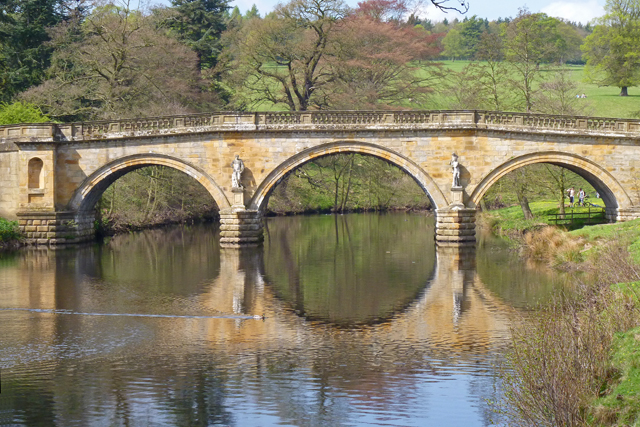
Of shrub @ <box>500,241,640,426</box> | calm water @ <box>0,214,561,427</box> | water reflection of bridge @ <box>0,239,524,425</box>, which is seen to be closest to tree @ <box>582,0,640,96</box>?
calm water @ <box>0,214,561,427</box>

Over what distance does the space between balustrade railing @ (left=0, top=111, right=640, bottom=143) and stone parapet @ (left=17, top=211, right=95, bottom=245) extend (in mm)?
3035

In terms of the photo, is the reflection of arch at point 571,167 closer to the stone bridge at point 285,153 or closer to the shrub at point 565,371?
the stone bridge at point 285,153

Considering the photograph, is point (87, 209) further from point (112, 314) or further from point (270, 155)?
point (112, 314)

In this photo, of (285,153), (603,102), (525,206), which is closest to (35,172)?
(285,153)

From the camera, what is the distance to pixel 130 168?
33781 mm

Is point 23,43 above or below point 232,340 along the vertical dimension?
above

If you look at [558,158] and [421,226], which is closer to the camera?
[558,158]

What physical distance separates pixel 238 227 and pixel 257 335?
49.9 feet

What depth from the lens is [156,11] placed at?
4975 cm

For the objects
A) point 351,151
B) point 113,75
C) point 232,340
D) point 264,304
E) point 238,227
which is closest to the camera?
point 232,340

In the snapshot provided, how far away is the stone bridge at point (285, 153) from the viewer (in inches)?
1232

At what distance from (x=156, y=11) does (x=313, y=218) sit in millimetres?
15628

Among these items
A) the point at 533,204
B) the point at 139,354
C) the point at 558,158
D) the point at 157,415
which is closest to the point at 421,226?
the point at 533,204

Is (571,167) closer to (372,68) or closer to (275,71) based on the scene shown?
(372,68)
